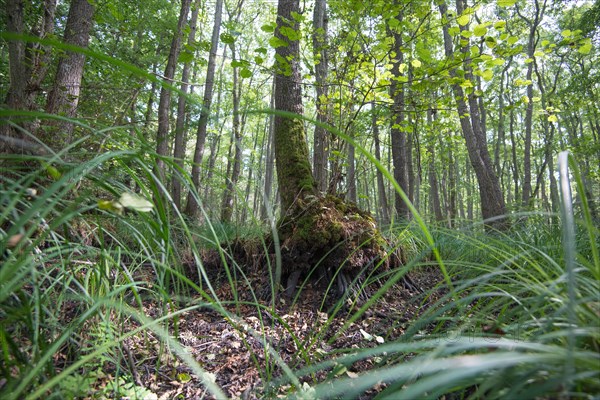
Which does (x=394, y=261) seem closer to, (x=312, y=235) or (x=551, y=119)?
(x=312, y=235)

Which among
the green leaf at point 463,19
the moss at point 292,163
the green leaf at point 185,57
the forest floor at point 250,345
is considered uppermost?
the green leaf at point 463,19

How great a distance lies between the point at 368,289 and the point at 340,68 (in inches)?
91.1

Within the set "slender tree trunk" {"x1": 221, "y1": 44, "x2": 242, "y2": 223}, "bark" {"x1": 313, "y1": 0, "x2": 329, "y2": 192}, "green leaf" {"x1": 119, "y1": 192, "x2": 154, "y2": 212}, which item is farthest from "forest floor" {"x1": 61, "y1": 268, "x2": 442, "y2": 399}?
"bark" {"x1": 313, "y1": 0, "x2": 329, "y2": 192}

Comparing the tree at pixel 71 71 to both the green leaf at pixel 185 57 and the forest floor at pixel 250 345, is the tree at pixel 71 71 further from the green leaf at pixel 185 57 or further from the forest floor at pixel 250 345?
the forest floor at pixel 250 345

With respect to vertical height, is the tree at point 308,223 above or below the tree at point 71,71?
below

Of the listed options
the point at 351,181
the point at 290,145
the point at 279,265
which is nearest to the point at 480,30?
the point at 351,181

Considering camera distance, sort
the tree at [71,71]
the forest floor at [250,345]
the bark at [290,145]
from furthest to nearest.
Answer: the bark at [290,145]
the tree at [71,71]
the forest floor at [250,345]

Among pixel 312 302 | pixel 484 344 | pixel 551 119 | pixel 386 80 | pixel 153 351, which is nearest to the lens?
pixel 484 344

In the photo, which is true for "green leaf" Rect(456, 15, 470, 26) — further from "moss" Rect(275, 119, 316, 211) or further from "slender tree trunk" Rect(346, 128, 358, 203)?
"moss" Rect(275, 119, 316, 211)

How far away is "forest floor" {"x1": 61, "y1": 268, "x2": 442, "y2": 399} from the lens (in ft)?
4.05

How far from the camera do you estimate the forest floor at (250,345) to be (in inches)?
48.6

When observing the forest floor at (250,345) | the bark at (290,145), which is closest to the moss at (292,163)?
the bark at (290,145)

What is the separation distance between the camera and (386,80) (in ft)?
10.2

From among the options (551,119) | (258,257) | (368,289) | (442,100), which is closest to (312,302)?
(368,289)
